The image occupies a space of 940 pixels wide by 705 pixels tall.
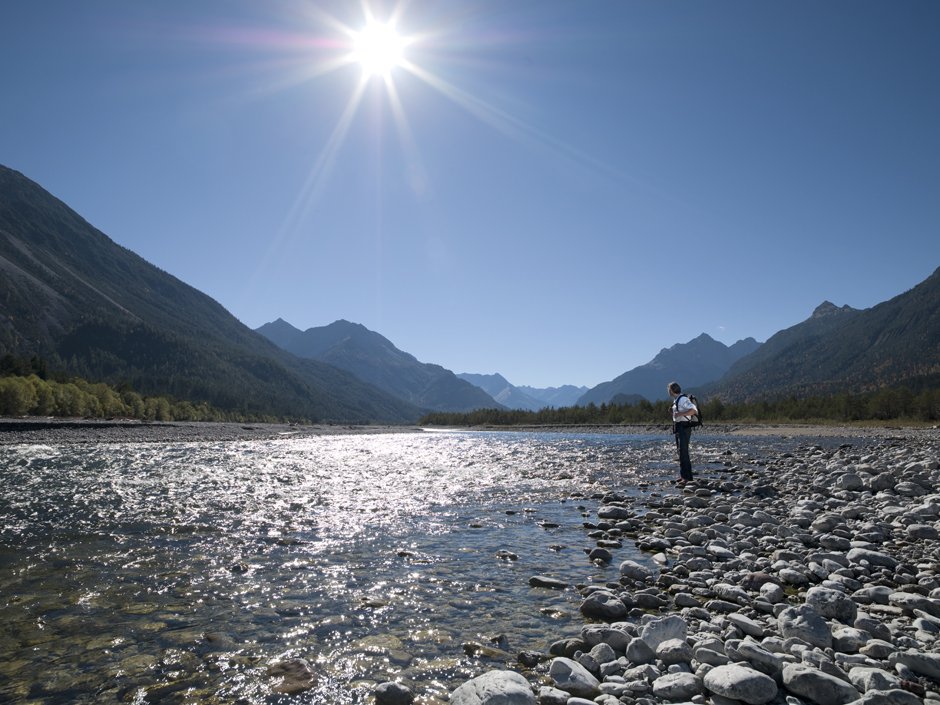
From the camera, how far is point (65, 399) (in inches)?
2650

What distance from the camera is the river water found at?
5160mm

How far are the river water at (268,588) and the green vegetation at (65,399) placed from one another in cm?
5906

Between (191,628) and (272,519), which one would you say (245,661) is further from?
(272,519)

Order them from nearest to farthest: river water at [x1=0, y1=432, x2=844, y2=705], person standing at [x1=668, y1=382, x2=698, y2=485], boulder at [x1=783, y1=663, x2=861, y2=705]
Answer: boulder at [x1=783, y1=663, x2=861, y2=705]
river water at [x1=0, y1=432, x2=844, y2=705]
person standing at [x1=668, y1=382, x2=698, y2=485]

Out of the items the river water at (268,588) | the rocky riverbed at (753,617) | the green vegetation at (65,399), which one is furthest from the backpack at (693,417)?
the green vegetation at (65,399)

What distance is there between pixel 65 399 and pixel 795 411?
4428 inches

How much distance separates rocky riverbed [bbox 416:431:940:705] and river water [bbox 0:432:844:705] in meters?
0.64

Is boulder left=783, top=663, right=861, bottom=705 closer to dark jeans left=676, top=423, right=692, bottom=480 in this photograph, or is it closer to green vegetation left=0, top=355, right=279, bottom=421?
dark jeans left=676, top=423, right=692, bottom=480

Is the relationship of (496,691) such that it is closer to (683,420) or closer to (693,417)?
(693,417)

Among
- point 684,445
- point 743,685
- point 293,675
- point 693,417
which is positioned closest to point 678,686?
point 743,685

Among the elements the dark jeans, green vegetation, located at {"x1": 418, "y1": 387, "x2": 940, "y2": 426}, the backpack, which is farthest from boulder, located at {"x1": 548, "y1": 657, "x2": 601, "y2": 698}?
green vegetation, located at {"x1": 418, "y1": 387, "x2": 940, "y2": 426}

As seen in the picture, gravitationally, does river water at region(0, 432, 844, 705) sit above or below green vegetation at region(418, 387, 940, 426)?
below

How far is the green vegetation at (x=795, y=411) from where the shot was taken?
67.2 meters

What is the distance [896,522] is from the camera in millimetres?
10625
